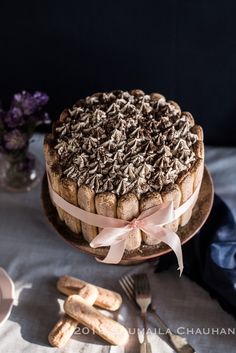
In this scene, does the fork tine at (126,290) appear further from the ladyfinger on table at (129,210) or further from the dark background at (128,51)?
the dark background at (128,51)

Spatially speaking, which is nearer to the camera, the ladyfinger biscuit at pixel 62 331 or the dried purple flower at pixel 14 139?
the ladyfinger biscuit at pixel 62 331

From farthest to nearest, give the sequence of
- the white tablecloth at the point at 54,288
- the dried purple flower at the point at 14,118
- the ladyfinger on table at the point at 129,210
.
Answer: the dried purple flower at the point at 14,118 → the white tablecloth at the point at 54,288 → the ladyfinger on table at the point at 129,210

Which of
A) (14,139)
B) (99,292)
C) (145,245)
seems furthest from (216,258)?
(14,139)

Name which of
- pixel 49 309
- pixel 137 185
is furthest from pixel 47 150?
pixel 49 309

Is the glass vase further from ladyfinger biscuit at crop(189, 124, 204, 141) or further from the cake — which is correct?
ladyfinger biscuit at crop(189, 124, 204, 141)

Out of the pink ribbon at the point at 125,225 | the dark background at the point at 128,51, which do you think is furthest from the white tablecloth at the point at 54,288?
the dark background at the point at 128,51

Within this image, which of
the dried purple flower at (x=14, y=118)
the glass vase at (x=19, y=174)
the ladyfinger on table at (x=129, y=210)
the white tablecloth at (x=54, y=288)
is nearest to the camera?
the ladyfinger on table at (x=129, y=210)

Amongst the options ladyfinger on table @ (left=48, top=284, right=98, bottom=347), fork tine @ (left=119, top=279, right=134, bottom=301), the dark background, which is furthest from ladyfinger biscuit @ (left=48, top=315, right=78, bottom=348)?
the dark background
